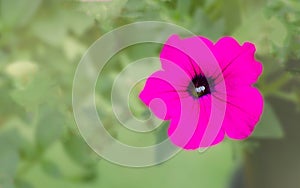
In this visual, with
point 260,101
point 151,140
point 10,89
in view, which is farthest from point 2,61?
point 260,101

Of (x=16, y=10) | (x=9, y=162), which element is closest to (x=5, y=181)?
(x=9, y=162)

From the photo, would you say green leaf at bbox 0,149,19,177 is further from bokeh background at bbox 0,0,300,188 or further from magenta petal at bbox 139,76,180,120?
magenta petal at bbox 139,76,180,120

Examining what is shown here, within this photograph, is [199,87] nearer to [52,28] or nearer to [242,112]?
[242,112]

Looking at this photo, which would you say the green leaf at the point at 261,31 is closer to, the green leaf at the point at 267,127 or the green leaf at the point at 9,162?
the green leaf at the point at 267,127

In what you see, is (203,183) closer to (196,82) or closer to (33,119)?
(33,119)

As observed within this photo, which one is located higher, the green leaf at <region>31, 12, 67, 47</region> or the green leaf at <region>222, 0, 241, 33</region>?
the green leaf at <region>31, 12, 67, 47</region>

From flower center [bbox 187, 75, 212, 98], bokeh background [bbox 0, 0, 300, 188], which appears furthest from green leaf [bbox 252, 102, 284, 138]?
flower center [bbox 187, 75, 212, 98]

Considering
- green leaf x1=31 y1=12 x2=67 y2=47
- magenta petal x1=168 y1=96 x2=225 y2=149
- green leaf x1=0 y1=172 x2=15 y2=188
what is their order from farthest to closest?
green leaf x1=31 y1=12 x2=67 y2=47, green leaf x1=0 y1=172 x2=15 y2=188, magenta petal x1=168 y1=96 x2=225 y2=149
